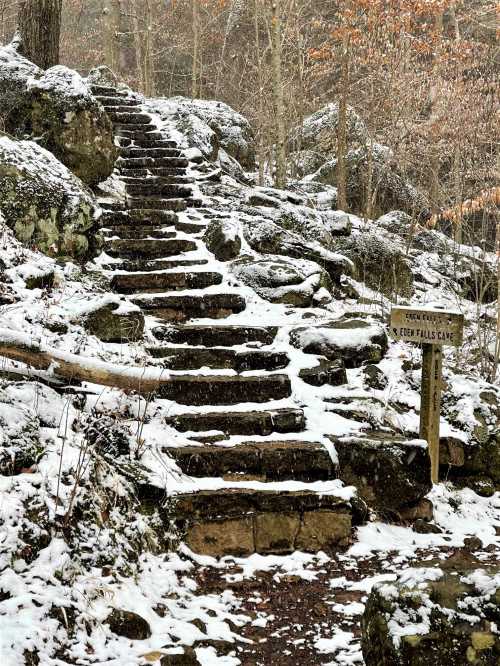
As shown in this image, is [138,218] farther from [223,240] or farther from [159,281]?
[159,281]

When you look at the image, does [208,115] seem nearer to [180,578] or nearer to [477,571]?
[180,578]

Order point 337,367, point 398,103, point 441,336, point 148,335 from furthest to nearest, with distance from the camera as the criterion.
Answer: point 398,103, point 148,335, point 337,367, point 441,336

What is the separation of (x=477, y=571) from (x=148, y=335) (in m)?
4.43

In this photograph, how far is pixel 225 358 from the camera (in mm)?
6258

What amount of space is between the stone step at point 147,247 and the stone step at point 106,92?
250 inches

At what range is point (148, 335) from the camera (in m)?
6.50

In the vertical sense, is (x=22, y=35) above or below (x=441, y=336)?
above

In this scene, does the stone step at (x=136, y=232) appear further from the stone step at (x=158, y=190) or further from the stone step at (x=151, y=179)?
the stone step at (x=151, y=179)

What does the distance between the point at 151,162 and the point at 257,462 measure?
293 inches

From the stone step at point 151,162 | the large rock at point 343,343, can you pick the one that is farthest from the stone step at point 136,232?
the large rock at point 343,343

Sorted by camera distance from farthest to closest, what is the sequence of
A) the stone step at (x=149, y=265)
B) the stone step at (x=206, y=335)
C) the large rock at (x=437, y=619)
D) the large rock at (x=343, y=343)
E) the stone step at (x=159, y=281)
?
the stone step at (x=149, y=265), the stone step at (x=159, y=281), the stone step at (x=206, y=335), the large rock at (x=343, y=343), the large rock at (x=437, y=619)

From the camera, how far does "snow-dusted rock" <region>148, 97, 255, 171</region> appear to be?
1249 cm

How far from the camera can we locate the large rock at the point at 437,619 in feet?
8.11

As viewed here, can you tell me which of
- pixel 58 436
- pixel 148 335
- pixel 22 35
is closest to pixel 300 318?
pixel 148 335
